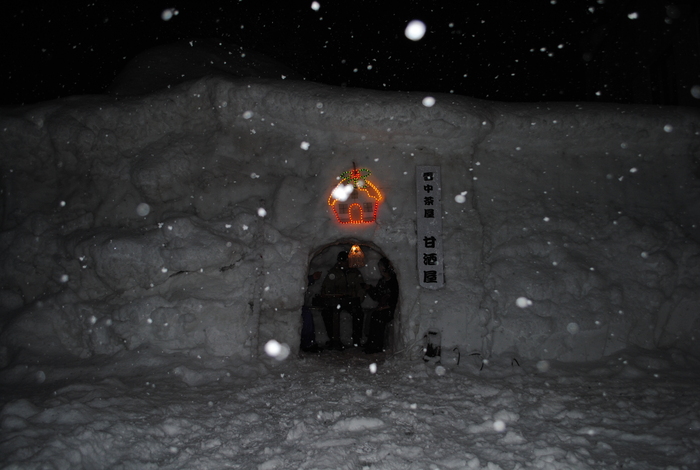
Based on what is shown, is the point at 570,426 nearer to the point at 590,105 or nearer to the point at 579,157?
the point at 579,157

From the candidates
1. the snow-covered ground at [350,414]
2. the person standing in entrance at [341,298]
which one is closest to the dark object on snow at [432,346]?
the snow-covered ground at [350,414]

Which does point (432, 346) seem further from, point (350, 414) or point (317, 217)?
point (317, 217)

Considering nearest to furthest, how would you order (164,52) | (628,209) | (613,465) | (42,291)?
(613,465) → (42,291) → (628,209) → (164,52)

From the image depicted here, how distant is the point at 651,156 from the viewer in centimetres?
659

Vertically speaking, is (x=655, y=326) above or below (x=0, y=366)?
above

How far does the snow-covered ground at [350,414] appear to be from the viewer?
10.5 ft

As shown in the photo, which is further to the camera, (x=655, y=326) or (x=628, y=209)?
(x=628, y=209)

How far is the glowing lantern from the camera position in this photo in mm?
8766

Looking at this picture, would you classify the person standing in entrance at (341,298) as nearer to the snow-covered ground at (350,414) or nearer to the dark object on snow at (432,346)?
the snow-covered ground at (350,414)

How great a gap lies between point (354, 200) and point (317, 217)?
633mm

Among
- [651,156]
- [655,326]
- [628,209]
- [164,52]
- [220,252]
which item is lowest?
[655,326]

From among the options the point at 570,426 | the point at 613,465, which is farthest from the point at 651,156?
the point at 613,465

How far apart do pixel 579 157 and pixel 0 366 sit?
28.8ft

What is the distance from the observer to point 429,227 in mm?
6238
